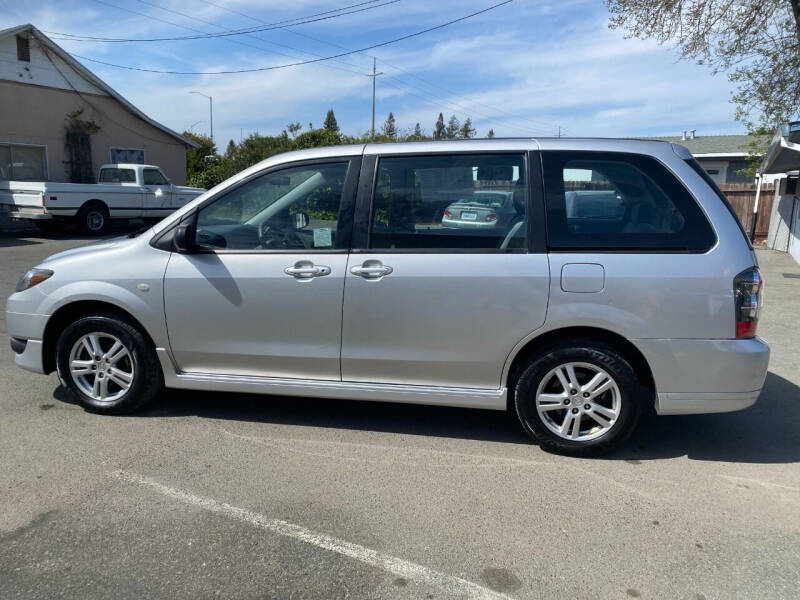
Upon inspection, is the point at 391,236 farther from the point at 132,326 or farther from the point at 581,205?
the point at 132,326

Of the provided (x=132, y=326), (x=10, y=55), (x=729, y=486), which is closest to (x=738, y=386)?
(x=729, y=486)

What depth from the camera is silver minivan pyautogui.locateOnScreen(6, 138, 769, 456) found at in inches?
148

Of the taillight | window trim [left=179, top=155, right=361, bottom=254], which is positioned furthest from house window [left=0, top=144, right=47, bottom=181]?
the taillight

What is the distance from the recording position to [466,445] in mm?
4195

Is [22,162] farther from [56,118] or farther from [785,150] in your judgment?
[785,150]

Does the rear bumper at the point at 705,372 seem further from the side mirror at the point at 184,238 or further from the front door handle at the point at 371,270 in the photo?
the side mirror at the point at 184,238

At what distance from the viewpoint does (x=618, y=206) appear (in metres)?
3.91

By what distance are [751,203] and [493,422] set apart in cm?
1894

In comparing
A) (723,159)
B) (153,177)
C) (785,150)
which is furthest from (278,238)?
(723,159)

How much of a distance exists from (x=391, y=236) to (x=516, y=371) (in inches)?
47.3

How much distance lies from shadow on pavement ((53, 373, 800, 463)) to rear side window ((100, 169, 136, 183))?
51.8 ft

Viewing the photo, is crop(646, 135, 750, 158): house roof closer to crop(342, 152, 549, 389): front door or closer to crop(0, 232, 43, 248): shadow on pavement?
crop(0, 232, 43, 248): shadow on pavement

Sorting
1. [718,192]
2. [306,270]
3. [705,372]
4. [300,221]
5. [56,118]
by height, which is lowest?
[705,372]

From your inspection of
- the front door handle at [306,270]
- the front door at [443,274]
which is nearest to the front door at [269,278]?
the front door handle at [306,270]
